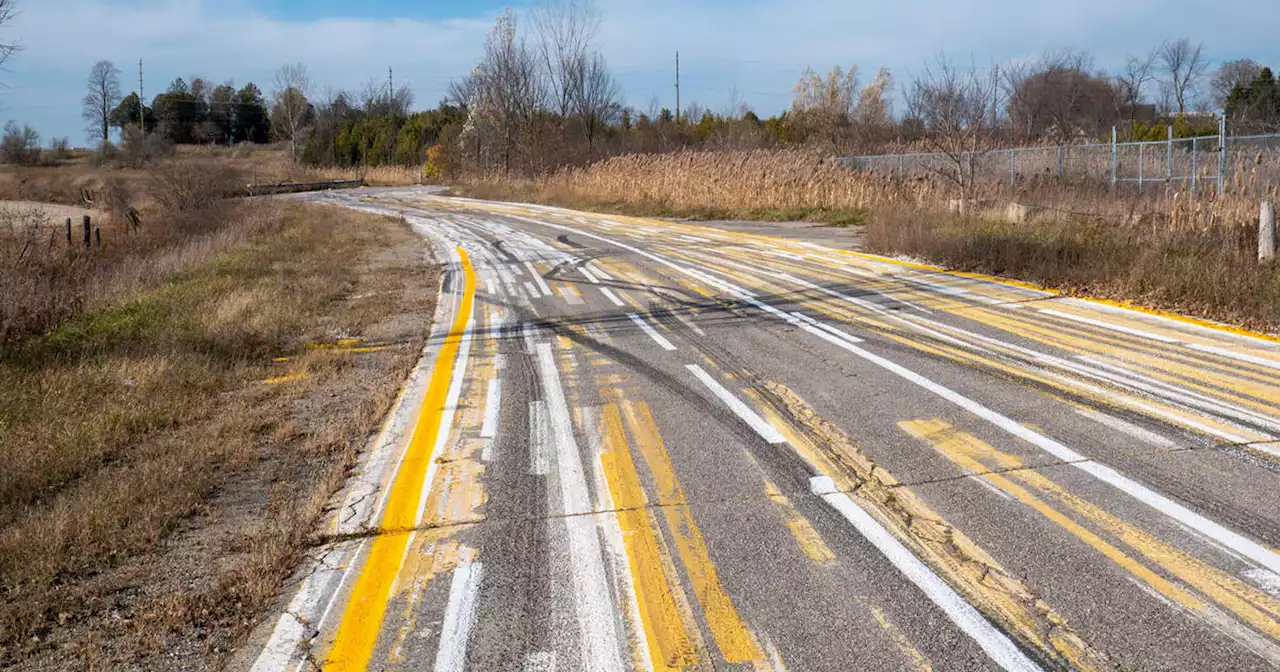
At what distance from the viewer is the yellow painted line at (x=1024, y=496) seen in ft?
12.8

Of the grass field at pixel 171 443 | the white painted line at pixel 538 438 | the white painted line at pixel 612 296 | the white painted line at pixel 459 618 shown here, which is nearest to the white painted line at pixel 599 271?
the white painted line at pixel 612 296

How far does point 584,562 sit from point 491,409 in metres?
3.03

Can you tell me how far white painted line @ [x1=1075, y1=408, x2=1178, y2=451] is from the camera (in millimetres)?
5719

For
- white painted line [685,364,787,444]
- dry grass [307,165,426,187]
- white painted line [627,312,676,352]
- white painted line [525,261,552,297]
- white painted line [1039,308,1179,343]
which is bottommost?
white painted line [685,364,787,444]

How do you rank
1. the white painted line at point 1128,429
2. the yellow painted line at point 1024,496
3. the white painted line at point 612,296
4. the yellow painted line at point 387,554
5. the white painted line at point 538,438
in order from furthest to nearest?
1. the white painted line at point 612,296
2. the white painted line at point 538,438
3. the white painted line at point 1128,429
4. the yellow painted line at point 1024,496
5. the yellow painted line at point 387,554

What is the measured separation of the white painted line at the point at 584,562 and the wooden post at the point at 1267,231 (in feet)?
30.6

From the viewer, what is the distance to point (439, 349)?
984cm

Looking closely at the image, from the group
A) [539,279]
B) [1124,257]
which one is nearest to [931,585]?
[1124,257]

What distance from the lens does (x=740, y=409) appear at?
274 inches

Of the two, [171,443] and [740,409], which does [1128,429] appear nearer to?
[740,409]

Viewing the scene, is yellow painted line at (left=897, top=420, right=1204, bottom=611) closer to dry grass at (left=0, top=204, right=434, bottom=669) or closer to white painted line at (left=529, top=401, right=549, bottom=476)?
white painted line at (left=529, top=401, right=549, bottom=476)

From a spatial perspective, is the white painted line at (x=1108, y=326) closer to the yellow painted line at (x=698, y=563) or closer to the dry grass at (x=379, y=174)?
the yellow painted line at (x=698, y=563)

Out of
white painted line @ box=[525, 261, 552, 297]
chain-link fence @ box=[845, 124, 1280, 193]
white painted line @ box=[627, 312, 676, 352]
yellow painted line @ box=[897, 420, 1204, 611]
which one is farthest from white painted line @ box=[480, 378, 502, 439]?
chain-link fence @ box=[845, 124, 1280, 193]

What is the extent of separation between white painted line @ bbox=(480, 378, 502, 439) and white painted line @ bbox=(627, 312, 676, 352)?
1.92m
